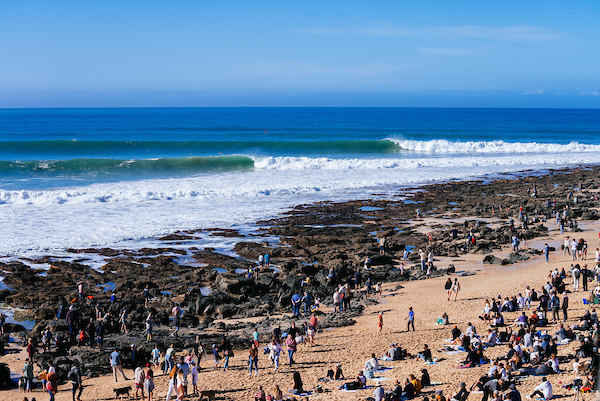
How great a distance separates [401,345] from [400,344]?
65 millimetres

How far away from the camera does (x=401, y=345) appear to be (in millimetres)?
14180

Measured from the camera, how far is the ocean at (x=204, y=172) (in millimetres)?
28031

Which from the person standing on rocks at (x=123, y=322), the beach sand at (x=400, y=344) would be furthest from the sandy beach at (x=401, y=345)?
the person standing on rocks at (x=123, y=322)

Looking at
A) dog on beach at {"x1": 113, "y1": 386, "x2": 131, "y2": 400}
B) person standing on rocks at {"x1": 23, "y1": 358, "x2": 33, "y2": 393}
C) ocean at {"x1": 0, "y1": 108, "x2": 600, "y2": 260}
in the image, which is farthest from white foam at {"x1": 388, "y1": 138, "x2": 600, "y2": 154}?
person standing on rocks at {"x1": 23, "y1": 358, "x2": 33, "y2": 393}

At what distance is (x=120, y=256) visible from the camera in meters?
22.9

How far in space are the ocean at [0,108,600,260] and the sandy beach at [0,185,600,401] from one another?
1010 cm

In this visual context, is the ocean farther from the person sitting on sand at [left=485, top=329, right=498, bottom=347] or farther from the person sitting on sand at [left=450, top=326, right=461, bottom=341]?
the person sitting on sand at [left=485, top=329, right=498, bottom=347]

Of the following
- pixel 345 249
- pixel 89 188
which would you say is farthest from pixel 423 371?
pixel 89 188

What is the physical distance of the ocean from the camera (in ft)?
92.0

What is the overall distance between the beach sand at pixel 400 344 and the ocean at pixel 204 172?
33.4ft

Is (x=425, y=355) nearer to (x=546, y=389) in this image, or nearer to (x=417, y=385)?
(x=417, y=385)

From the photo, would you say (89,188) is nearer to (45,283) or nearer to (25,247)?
(25,247)

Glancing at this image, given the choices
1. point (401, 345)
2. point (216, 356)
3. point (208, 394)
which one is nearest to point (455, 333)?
point (401, 345)

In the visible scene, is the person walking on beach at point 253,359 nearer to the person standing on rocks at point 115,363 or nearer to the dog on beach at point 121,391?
the dog on beach at point 121,391
